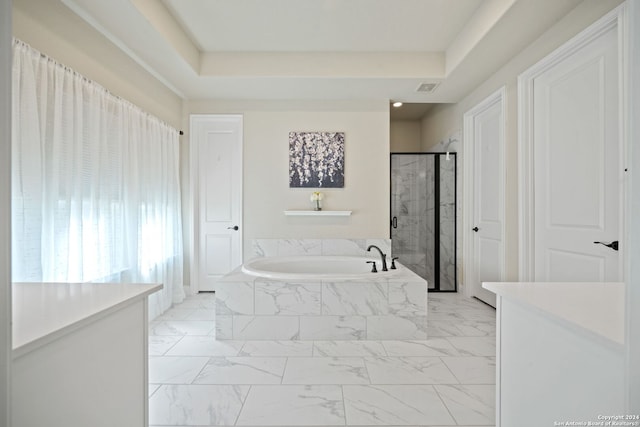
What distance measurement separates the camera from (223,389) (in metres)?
1.81

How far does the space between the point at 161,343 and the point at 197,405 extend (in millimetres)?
958

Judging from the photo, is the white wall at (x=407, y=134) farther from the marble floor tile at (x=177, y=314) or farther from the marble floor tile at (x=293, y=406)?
the marble floor tile at (x=293, y=406)

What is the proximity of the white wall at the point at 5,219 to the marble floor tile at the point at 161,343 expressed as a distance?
1.91 metres

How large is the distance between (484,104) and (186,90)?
10.5 feet

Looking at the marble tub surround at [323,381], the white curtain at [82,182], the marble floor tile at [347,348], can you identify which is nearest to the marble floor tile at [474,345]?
the marble tub surround at [323,381]

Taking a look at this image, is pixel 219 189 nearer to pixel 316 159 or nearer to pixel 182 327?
pixel 316 159

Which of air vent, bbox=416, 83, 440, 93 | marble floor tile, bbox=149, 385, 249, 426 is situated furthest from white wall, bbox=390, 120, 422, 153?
marble floor tile, bbox=149, 385, 249, 426

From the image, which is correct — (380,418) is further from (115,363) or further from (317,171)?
(317,171)

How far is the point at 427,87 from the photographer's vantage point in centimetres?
342

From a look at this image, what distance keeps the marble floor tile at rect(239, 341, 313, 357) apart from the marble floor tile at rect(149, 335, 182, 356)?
569 millimetres

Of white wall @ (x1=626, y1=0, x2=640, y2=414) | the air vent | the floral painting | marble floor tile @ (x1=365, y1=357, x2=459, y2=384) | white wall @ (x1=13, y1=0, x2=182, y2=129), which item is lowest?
marble floor tile @ (x1=365, y1=357, x2=459, y2=384)

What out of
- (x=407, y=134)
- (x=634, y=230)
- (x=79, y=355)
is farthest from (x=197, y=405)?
(x=407, y=134)

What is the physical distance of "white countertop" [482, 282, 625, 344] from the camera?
0.78 m

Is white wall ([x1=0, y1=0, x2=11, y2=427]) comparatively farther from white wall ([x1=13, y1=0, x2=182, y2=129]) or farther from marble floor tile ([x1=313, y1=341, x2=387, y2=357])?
marble floor tile ([x1=313, y1=341, x2=387, y2=357])
